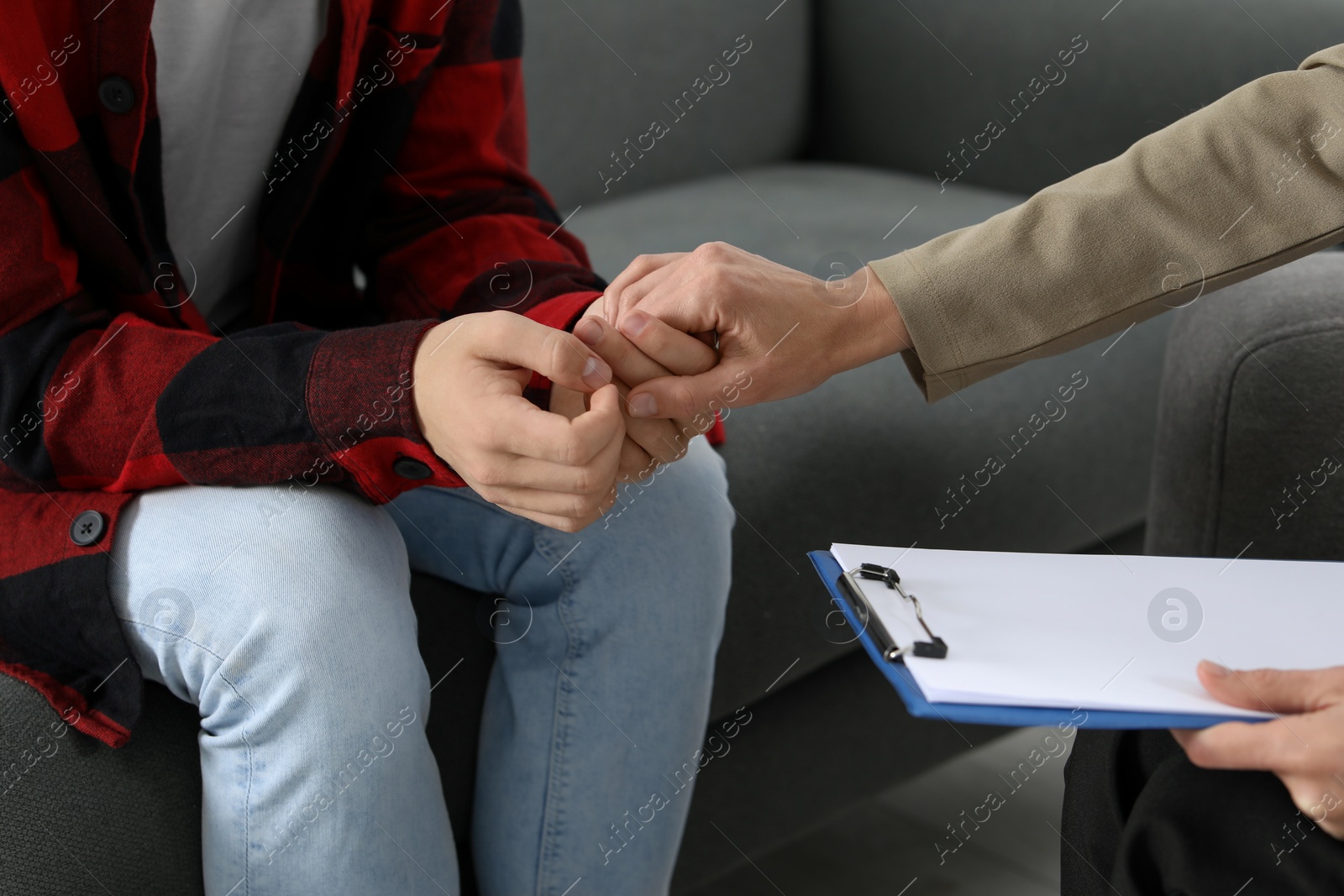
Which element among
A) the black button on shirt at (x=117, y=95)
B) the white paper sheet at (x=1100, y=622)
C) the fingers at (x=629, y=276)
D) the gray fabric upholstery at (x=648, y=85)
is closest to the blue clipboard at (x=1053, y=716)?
the white paper sheet at (x=1100, y=622)

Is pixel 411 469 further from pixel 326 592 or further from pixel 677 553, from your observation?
pixel 677 553

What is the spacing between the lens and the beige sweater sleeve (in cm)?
62

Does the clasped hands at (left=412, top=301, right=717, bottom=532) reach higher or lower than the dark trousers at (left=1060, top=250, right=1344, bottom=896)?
higher

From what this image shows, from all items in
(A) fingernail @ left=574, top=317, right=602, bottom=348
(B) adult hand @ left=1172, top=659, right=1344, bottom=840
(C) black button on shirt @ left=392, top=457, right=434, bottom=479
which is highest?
(C) black button on shirt @ left=392, top=457, right=434, bottom=479

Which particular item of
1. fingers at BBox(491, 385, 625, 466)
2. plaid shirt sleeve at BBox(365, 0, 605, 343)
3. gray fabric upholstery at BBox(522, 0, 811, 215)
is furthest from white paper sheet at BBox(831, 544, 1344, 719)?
gray fabric upholstery at BBox(522, 0, 811, 215)

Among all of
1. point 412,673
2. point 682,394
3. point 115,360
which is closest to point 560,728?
point 412,673

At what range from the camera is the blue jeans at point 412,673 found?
1.83 ft

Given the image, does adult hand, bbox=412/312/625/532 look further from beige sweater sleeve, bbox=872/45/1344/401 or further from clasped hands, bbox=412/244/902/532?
beige sweater sleeve, bbox=872/45/1344/401

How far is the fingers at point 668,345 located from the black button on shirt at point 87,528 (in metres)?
0.29

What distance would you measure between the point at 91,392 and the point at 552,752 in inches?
13.1

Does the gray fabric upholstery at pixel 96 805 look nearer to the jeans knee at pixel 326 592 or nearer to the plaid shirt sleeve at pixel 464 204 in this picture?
the jeans knee at pixel 326 592

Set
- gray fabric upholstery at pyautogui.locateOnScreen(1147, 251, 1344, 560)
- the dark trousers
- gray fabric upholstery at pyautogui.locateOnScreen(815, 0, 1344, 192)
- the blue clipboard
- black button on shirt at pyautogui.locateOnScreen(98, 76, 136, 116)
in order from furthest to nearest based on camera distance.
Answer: gray fabric upholstery at pyautogui.locateOnScreen(815, 0, 1344, 192)
gray fabric upholstery at pyautogui.locateOnScreen(1147, 251, 1344, 560)
black button on shirt at pyautogui.locateOnScreen(98, 76, 136, 116)
the dark trousers
the blue clipboard

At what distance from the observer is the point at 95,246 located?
0.64m

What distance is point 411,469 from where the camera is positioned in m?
0.60
